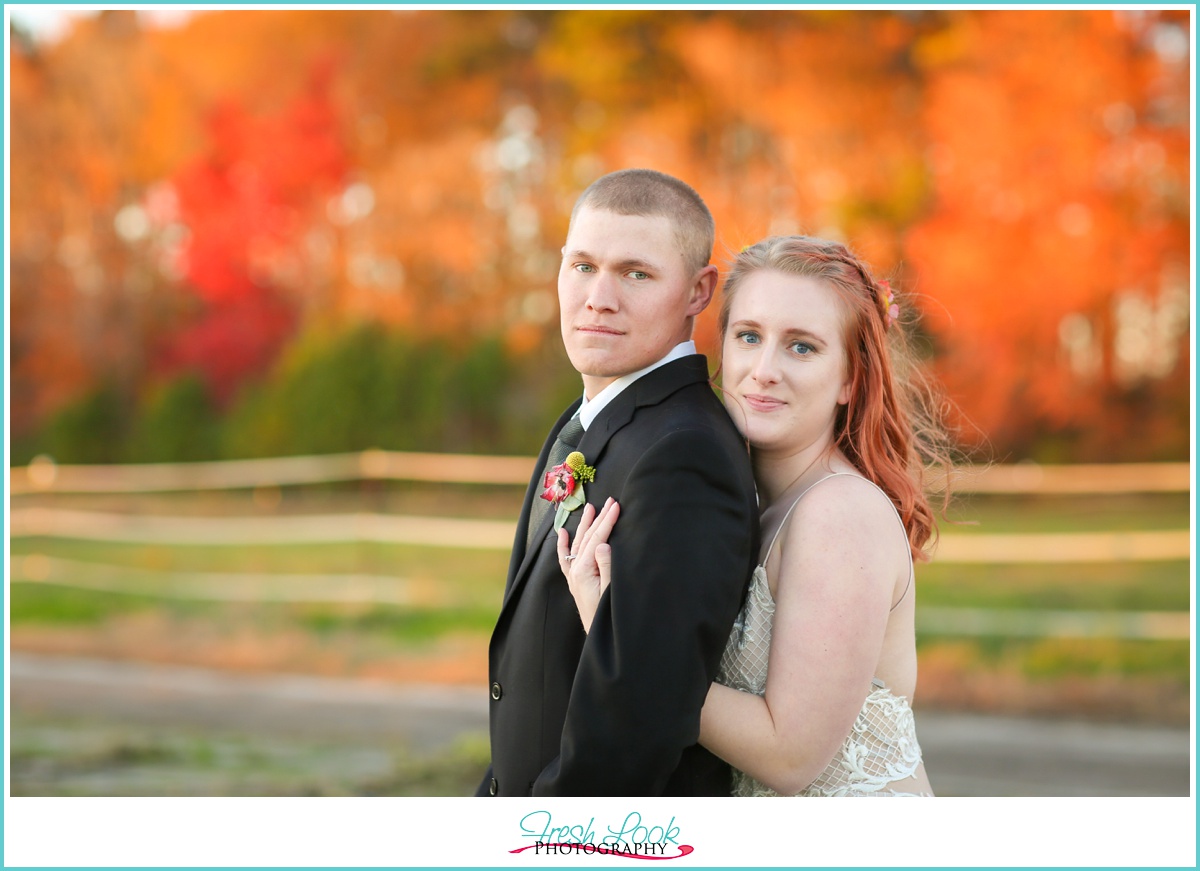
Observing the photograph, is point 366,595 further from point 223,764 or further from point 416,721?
point 223,764

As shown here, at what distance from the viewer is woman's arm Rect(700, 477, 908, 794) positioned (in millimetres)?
2053

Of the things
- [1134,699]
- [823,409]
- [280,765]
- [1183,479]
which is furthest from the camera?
[1183,479]

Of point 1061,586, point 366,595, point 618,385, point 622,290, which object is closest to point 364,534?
point 366,595

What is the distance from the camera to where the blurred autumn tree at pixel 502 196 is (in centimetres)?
1262

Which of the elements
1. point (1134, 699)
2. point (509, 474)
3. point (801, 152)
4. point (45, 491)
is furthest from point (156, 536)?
point (1134, 699)

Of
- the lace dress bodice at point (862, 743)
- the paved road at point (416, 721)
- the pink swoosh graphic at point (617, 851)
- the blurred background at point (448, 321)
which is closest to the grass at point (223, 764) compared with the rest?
the blurred background at point (448, 321)

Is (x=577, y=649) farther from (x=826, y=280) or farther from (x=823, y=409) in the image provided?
(x=826, y=280)

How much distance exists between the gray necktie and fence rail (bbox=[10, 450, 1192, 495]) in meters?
7.64

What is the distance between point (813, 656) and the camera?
206cm

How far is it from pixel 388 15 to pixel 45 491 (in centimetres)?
846

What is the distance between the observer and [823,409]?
2.27m
